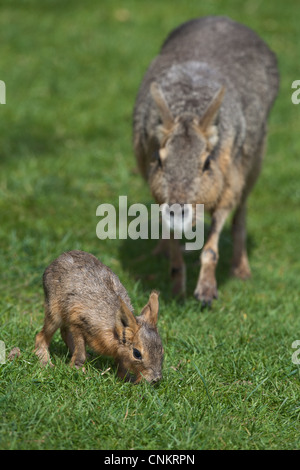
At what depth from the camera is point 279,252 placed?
7.96 meters

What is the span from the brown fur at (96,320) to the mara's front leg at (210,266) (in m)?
1.39

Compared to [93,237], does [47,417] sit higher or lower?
lower

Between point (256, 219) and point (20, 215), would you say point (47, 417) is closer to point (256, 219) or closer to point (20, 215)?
point (20, 215)

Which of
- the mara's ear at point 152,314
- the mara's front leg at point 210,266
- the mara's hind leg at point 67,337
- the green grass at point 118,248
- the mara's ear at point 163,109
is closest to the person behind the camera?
the green grass at point 118,248

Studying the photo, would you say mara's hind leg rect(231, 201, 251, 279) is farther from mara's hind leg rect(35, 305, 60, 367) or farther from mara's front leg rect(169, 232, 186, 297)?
mara's hind leg rect(35, 305, 60, 367)

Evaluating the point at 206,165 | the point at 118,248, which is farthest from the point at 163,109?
the point at 118,248

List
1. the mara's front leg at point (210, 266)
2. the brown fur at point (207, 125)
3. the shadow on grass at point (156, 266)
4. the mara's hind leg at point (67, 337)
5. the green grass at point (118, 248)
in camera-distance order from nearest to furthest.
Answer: the green grass at point (118, 248) → the mara's hind leg at point (67, 337) → the brown fur at point (207, 125) → the mara's front leg at point (210, 266) → the shadow on grass at point (156, 266)

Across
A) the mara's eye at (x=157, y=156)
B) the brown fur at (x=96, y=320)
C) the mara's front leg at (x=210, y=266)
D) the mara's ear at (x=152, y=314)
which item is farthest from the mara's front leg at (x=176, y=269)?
the mara's ear at (x=152, y=314)

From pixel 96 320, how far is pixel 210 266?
6.31 feet

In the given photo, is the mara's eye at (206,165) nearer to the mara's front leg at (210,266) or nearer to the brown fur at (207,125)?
the brown fur at (207,125)

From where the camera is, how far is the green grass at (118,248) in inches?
152

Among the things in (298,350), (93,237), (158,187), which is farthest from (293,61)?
(298,350)

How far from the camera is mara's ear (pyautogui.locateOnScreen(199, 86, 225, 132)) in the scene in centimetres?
571
